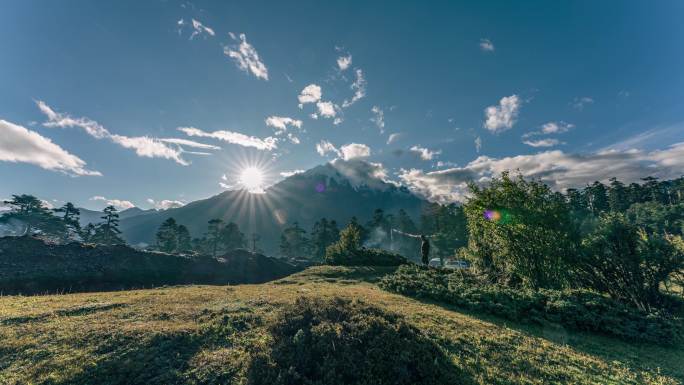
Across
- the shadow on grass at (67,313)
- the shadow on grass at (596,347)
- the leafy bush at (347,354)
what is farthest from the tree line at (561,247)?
the shadow on grass at (67,313)

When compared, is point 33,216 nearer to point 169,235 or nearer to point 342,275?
point 169,235

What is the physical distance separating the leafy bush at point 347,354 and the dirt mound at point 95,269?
3179 centimetres

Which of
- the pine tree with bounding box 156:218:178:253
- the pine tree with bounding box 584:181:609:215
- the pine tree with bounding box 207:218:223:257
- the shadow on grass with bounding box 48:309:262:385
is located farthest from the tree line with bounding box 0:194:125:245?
the pine tree with bounding box 584:181:609:215

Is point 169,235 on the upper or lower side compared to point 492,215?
lower

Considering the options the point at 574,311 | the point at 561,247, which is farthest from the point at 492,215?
the point at 574,311

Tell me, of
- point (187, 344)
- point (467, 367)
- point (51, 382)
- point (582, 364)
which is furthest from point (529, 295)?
point (51, 382)

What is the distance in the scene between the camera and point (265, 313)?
13.4 metres

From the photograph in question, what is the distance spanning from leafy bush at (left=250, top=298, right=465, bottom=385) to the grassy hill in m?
0.37

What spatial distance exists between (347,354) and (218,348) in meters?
5.11

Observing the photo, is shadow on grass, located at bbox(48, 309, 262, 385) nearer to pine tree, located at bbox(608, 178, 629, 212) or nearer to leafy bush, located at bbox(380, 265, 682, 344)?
leafy bush, located at bbox(380, 265, 682, 344)

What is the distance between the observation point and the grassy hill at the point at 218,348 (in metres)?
8.09

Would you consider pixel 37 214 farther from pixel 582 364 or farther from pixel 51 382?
pixel 582 364

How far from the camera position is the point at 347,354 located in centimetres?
787

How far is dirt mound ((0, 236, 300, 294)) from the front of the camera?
2818 cm
